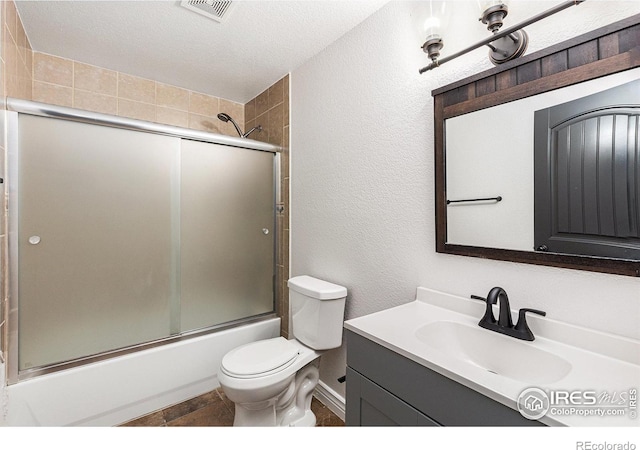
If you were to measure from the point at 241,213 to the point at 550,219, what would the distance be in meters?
1.77

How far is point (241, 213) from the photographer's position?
2.12 meters

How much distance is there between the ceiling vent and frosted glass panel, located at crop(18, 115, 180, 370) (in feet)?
2.38

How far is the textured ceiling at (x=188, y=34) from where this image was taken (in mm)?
1468

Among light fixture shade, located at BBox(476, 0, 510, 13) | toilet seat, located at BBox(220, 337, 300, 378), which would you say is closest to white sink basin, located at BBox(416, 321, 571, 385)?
toilet seat, located at BBox(220, 337, 300, 378)

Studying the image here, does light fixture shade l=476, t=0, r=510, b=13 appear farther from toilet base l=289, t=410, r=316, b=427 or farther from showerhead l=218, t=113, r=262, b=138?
toilet base l=289, t=410, r=316, b=427

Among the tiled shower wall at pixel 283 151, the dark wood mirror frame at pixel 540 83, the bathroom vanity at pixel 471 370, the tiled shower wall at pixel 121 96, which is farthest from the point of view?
the tiled shower wall at pixel 283 151

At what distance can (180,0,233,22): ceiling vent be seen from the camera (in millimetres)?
1417

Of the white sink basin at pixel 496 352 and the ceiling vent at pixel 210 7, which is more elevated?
the ceiling vent at pixel 210 7

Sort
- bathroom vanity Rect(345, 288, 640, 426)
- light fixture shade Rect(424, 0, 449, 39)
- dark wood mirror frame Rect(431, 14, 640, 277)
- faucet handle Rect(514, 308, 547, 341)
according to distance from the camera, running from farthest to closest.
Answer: light fixture shade Rect(424, 0, 449, 39) → faucet handle Rect(514, 308, 547, 341) → dark wood mirror frame Rect(431, 14, 640, 277) → bathroom vanity Rect(345, 288, 640, 426)

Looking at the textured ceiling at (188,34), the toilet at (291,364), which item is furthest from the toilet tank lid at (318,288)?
the textured ceiling at (188,34)

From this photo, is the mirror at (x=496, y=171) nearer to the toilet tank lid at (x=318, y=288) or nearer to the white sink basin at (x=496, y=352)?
the white sink basin at (x=496, y=352)

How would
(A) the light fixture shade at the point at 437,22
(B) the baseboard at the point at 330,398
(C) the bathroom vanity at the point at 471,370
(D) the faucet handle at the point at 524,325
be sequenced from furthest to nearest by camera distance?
(B) the baseboard at the point at 330,398 < (A) the light fixture shade at the point at 437,22 < (D) the faucet handle at the point at 524,325 < (C) the bathroom vanity at the point at 471,370
